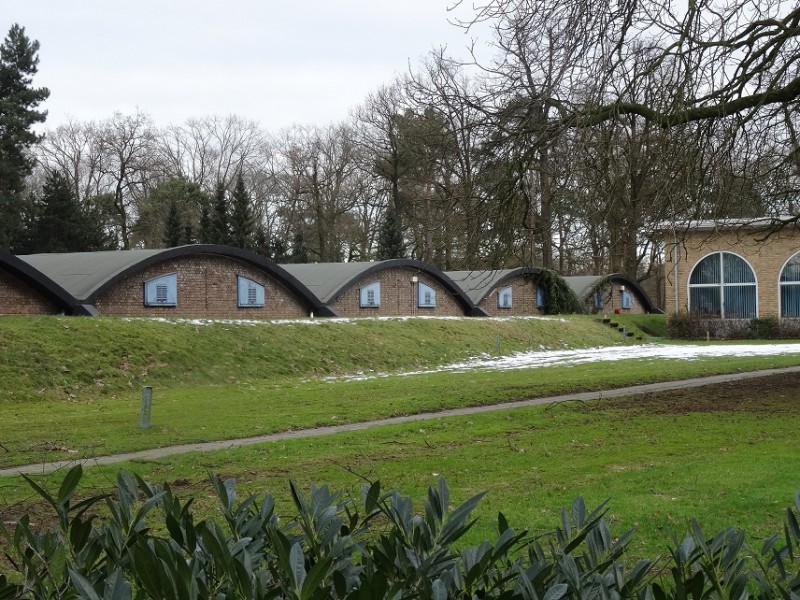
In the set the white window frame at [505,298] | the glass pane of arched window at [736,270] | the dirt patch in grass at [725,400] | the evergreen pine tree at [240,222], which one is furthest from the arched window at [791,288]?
the evergreen pine tree at [240,222]

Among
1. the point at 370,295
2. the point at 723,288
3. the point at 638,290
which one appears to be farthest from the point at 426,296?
the point at 638,290

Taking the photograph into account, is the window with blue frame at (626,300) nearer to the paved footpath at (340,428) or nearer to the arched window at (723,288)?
the arched window at (723,288)

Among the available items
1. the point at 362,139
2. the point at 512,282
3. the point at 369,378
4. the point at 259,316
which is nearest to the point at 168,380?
the point at 369,378

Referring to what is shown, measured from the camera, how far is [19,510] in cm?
855

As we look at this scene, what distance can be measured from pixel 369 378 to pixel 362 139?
3407 cm

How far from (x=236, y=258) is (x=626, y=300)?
103ft

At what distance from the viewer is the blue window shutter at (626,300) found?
5750 cm

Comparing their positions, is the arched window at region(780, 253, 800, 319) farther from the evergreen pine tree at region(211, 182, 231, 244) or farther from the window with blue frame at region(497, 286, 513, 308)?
the evergreen pine tree at region(211, 182, 231, 244)

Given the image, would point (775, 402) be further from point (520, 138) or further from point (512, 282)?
point (512, 282)

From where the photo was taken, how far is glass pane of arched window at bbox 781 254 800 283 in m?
45.4

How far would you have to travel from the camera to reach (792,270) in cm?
4562

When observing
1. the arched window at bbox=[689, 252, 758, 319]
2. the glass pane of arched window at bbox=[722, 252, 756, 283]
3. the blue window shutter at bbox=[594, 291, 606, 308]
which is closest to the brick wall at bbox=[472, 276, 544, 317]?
the blue window shutter at bbox=[594, 291, 606, 308]

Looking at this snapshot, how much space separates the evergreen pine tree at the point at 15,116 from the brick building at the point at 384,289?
16.2 meters

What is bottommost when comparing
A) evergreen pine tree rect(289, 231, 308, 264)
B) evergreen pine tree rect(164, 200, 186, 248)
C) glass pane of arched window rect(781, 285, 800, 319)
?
glass pane of arched window rect(781, 285, 800, 319)
